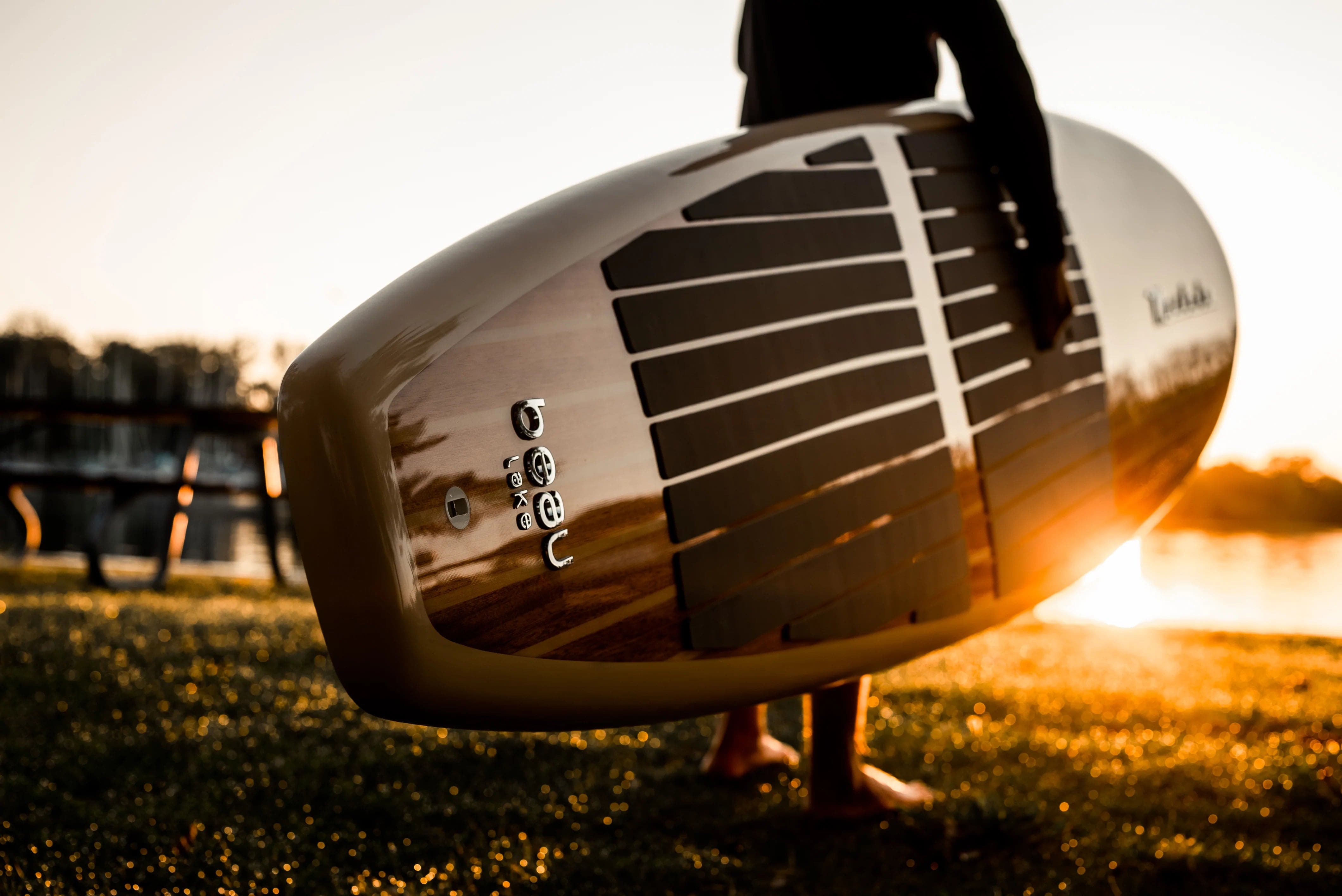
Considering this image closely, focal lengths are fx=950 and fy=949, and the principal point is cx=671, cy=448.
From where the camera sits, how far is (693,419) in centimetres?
140

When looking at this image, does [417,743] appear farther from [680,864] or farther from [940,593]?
[940,593]

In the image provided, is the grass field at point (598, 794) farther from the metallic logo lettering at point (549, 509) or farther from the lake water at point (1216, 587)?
the metallic logo lettering at point (549, 509)

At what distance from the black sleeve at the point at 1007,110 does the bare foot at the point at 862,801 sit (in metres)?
1.13

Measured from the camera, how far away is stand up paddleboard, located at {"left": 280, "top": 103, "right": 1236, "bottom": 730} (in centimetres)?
111

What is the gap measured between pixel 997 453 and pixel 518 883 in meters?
1.17

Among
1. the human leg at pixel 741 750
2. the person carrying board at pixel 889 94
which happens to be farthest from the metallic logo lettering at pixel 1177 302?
the human leg at pixel 741 750

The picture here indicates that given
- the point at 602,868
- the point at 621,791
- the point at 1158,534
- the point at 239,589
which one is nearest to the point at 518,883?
the point at 602,868

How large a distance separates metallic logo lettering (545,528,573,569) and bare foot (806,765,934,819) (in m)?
0.94

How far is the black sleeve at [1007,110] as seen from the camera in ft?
5.76

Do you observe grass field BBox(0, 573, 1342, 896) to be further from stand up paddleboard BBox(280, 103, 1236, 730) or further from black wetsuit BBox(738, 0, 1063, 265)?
black wetsuit BBox(738, 0, 1063, 265)

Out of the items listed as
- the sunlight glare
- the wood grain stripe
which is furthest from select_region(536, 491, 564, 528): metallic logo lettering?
the sunlight glare

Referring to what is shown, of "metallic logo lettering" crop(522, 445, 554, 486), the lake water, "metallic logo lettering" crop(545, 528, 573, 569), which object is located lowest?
the lake water

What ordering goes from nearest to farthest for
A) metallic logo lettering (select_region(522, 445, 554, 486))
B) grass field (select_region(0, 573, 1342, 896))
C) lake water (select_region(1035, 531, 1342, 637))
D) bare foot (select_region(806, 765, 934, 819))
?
metallic logo lettering (select_region(522, 445, 554, 486)), grass field (select_region(0, 573, 1342, 896)), bare foot (select_region(806, 765, 934, 819)), lake water (select_region(1035, 531, 1342, 637))

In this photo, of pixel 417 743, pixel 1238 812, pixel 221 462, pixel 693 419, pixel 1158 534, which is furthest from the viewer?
pixel 221 462
